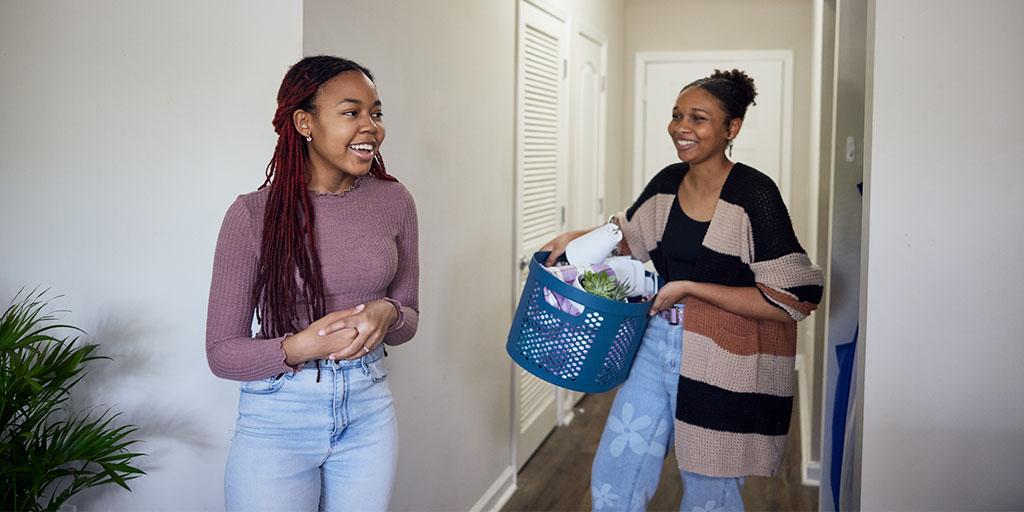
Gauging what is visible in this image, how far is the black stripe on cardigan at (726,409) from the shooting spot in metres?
2.40

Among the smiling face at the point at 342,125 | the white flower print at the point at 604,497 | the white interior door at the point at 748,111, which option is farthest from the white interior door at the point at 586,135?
the smiling face at the point at 342,125

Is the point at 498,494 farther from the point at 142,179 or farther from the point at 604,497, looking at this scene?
the point at 142,179

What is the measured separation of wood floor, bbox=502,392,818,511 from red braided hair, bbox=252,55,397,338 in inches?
85.2

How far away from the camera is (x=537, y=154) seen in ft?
13.6

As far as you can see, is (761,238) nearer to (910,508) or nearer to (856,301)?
(910,508)

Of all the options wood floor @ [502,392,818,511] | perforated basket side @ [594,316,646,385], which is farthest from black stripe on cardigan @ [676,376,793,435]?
wood floor @ [502,392,818,511]

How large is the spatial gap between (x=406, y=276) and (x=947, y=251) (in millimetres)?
1079

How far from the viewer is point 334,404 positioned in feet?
5.61

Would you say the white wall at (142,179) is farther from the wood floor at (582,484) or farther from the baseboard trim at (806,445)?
the baseboard trim at (806,445)

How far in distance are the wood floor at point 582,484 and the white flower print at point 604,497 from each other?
1.19m

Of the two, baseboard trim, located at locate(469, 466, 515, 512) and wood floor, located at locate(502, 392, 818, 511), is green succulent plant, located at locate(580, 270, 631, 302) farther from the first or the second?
wood floor, located at locate(502, 392, 818, 511)

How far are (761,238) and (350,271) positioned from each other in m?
1.08

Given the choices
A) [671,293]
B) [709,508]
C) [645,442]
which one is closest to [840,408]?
[709,508]

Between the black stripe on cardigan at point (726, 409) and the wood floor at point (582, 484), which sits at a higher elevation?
the black stripe on cardigan at point (726, 409)
